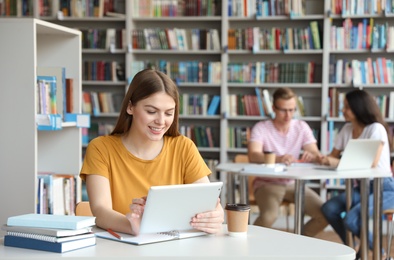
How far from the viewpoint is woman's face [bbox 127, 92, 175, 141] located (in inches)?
94.5

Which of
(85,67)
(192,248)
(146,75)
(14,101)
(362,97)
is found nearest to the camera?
(192,248)

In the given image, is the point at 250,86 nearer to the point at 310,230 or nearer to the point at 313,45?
the point at 313,45

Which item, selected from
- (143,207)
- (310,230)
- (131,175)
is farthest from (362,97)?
(143,207)

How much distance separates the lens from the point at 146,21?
6648 mm

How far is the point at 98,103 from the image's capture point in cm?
661

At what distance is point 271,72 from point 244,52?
12.5 inches

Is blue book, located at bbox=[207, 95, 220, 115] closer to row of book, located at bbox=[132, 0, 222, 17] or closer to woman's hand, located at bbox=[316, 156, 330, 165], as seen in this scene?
row of book, located at bbox=[132, 0, 222, 17]

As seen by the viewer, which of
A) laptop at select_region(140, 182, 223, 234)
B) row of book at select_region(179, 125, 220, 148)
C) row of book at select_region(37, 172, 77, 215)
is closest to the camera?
laptop at select_region(140, 182, 223, 234)

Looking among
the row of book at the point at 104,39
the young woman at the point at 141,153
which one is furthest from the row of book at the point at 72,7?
the young woman at the point at 141,153

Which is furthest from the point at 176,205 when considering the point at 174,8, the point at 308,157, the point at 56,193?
the point at 174,8

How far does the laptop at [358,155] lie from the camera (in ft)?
13.3

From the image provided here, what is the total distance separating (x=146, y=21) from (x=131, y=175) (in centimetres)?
434

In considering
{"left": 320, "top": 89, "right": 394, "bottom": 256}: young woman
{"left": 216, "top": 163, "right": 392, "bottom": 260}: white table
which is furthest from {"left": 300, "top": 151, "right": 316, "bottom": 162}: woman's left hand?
{"left": 216, "top": 163, "right": 392, "bottom": 260}: white table

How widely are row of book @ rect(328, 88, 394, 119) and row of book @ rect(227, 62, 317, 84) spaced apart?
0.86 feet
